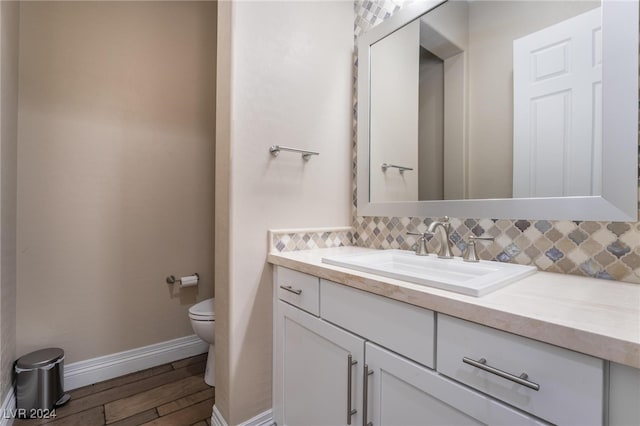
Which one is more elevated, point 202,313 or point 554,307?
point 554,307

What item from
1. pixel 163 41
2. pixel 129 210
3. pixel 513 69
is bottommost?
pixel 129 210

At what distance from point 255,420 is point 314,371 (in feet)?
1.57

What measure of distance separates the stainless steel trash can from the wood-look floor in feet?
0.20

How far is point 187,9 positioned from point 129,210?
57.1 inches

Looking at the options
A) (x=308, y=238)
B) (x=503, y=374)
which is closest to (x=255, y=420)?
(x=308, y=238)

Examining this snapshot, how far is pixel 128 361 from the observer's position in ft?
6.16

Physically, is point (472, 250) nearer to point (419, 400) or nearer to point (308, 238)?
point (419, 400)

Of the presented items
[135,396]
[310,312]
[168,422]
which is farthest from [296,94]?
[135,396]

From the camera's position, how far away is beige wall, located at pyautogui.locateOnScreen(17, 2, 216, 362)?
161cm

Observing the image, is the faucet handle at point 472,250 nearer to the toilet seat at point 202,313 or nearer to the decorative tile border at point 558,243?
the decorative tile border at point 558,243

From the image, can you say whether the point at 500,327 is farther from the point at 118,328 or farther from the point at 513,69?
the point at 118,328

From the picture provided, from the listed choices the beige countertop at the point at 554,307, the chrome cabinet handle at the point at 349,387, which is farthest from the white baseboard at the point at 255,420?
the beige countertop at the point at 554,307

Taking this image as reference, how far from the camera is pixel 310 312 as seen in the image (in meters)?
1.17

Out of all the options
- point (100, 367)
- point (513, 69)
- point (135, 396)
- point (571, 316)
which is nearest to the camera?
point (571, 316)
